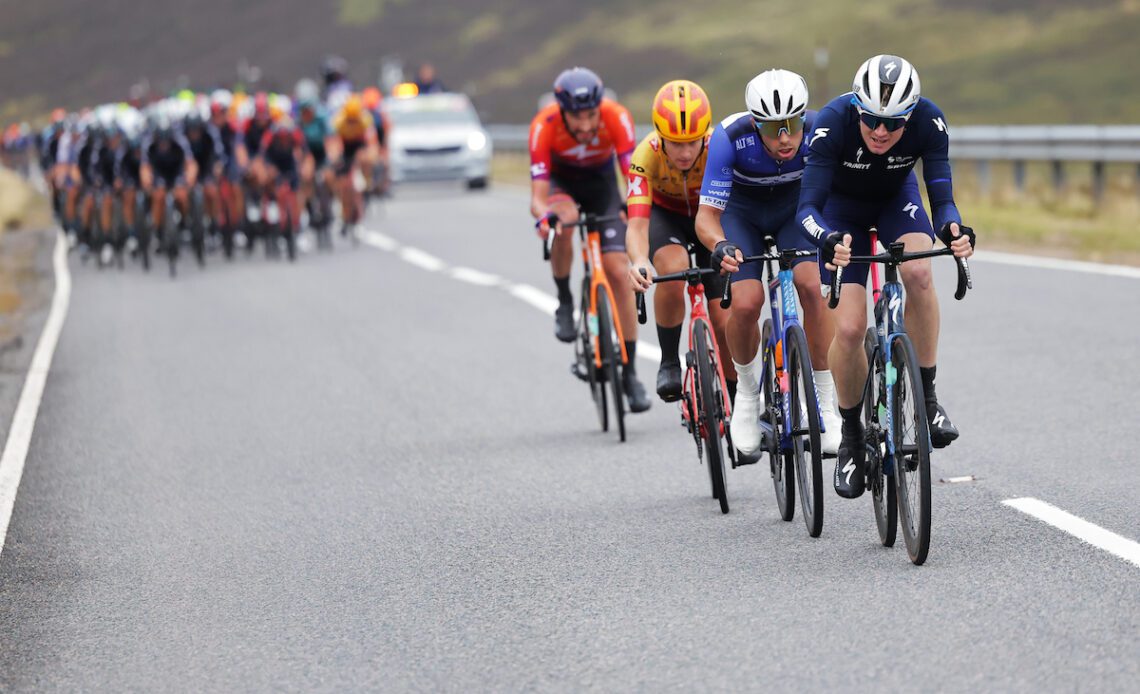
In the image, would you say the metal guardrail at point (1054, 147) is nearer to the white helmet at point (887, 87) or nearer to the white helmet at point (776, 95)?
the white helmet at point (776, 95)

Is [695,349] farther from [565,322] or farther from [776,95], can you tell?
[565,322]

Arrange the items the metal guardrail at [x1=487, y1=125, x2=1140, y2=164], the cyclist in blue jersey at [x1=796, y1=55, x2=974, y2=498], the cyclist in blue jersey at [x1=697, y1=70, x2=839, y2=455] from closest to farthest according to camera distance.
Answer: the cyclist in blue jersey at [x1=796, y1=55, x2=974, y2=498]
the cyclist in blue jersey at [x1=697, y1=70, x2=839, y2=455]
the metal guardrail at [x1=487, y1=125, x2=1140, y2=164]

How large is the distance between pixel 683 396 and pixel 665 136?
1.12m

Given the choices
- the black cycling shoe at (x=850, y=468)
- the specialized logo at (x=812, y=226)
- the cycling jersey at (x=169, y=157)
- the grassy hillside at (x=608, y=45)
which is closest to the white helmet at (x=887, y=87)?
the specialized logo at (x=812, y=226)

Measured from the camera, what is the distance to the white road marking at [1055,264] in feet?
52.2

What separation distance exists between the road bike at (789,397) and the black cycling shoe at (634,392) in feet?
7.92

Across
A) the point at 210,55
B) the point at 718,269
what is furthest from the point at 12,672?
the point at 210,55

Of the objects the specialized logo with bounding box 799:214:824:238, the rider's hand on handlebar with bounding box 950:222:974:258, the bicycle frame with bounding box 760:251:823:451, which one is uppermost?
the specialized logo with bounding box 799:214:824:238

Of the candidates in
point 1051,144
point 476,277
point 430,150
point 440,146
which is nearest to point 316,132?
point 476,277

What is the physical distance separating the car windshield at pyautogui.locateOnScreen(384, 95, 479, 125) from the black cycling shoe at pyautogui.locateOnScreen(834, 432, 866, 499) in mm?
29924

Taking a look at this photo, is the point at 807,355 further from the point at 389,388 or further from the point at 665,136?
the point at 389,388

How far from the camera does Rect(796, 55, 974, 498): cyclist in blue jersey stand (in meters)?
6.81

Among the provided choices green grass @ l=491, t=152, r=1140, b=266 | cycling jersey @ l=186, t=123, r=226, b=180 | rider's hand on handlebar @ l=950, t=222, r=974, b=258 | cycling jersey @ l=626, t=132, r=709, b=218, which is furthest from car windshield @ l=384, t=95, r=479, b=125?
rider's hand on handlebar @ l=950, t=222, r=974, b=258

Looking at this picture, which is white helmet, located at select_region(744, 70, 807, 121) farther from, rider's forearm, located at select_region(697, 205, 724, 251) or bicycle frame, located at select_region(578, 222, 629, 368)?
bicycle frame, located at select_region(578, 222, 629, 368)
